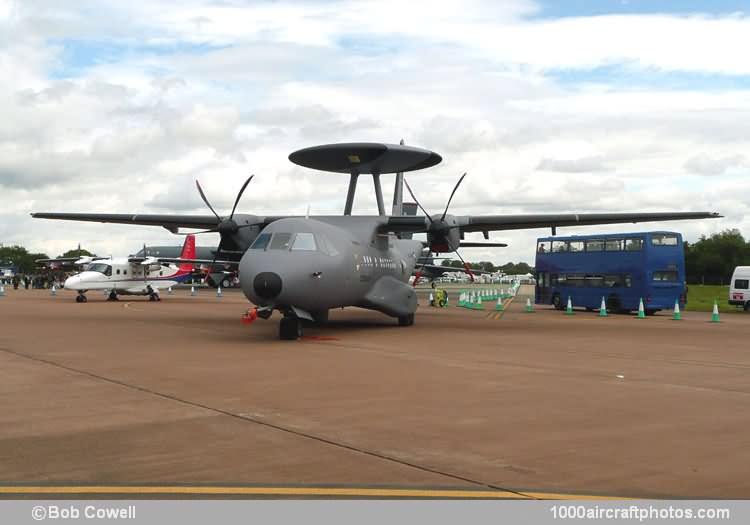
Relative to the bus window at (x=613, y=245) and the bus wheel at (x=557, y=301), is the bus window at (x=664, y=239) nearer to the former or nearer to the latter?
the bus window at (x=613, y=245)

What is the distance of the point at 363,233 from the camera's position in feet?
71.5

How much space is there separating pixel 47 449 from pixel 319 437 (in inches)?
96.7

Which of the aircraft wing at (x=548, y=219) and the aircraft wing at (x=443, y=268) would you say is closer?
the aircraft wing at (x=548, y=219)

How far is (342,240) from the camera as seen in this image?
1925cm

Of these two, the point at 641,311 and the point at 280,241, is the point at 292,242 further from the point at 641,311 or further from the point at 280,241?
the point at 641,311

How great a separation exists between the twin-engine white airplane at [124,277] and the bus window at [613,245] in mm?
22840

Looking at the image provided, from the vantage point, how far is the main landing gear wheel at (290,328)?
17703 millimetres

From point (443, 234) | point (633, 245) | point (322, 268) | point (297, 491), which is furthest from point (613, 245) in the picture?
point (297, 491)

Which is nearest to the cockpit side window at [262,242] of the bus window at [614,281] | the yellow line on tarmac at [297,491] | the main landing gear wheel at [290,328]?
the main landing gear wheel at [290,328]

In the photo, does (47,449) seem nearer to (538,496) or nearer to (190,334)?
(538,496)

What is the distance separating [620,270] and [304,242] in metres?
20.1

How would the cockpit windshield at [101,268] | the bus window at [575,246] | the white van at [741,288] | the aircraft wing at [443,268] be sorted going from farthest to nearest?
the cockpit windshield at [101,268]
the white van at [741,288]
the bus window at [575,246]
the aircraft wing at [443,268]

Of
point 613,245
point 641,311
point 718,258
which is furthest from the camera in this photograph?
point 718,258
